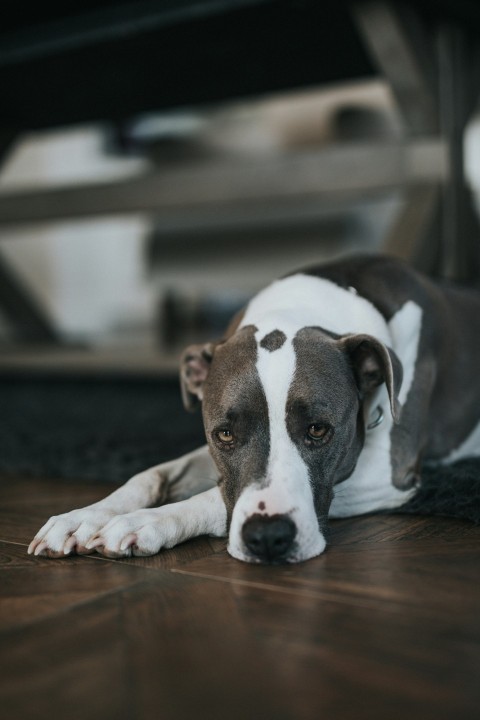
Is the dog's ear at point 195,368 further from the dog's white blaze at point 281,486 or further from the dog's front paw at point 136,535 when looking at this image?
the dog's front paw at point 136,535

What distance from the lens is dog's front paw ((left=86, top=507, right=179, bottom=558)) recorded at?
1.50m

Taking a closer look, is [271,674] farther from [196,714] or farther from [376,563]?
[376,563]

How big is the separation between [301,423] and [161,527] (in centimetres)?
32

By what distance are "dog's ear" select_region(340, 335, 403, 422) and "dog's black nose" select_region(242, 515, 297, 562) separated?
39 centimetres

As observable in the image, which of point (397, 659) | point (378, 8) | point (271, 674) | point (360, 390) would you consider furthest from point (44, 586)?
point (378, 8)

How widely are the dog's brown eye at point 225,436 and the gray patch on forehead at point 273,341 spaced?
179 millimetres

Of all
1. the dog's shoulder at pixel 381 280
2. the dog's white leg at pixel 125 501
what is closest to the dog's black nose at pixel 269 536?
the dog's white leg at pixel 125 501

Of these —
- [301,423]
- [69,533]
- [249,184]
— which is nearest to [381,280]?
[301,423]

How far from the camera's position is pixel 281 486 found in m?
1.47

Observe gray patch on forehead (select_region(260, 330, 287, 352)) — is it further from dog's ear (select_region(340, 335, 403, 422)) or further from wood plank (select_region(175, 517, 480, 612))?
wood plank (select_region(175, 517, 480, 612))

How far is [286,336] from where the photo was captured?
5.50 ft

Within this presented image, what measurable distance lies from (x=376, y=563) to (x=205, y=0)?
2.06m

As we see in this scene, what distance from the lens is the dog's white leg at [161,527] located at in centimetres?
150

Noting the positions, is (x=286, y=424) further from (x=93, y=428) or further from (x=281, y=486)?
(x=93, y=428)
